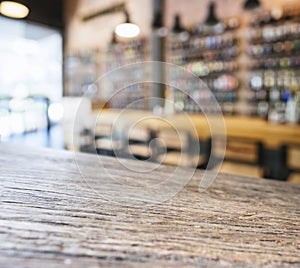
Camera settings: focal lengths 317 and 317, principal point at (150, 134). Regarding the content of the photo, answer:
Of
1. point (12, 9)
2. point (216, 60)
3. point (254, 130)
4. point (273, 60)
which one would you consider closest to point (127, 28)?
point (12, 9)

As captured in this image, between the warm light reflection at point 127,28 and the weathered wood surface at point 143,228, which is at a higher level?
the warm light reflection at point 127,28

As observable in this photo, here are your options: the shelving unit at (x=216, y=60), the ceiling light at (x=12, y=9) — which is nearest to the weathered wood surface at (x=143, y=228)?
the ceiling light at (x=12, y=9)

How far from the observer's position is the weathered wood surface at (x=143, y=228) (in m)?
0.43

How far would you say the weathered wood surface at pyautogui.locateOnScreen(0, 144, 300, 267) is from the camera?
1.42 feet

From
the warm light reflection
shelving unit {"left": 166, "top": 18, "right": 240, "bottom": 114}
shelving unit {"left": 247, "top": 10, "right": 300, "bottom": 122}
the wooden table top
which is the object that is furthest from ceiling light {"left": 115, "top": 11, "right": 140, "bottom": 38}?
shelving unit {"left": 247, "top": 10, "right": 300, "bottom": 122}

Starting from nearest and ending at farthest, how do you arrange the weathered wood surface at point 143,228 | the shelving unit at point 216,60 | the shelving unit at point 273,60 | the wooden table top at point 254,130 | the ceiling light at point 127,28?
the weathered wood surface at point 143,228 → the wooden table top at point 254,130 → the ceiling light at point 127,28 → the shelving unit at point 273,60 → the shelving unit at point 216,60

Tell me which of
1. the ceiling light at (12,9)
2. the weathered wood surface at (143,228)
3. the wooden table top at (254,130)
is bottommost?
the weathered wood surface at (143,228)

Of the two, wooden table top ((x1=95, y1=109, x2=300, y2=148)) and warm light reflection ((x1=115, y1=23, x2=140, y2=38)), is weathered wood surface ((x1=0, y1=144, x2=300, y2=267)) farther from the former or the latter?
warm light reflection ((x1=115, y1=23, x2=140, y2=38))

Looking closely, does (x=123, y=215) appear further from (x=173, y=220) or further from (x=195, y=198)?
(x=195, y=198)

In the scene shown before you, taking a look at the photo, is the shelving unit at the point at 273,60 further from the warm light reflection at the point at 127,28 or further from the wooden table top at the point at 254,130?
the warm light reflection at the point at 127,28

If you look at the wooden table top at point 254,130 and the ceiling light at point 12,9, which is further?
the wooden table top at point 254,130

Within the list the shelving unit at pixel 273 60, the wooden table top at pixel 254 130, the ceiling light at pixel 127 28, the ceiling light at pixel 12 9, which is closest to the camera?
the ceiling light at pixel 12 9

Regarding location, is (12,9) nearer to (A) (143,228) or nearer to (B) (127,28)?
(B) (127,28)

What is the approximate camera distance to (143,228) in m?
0.53
